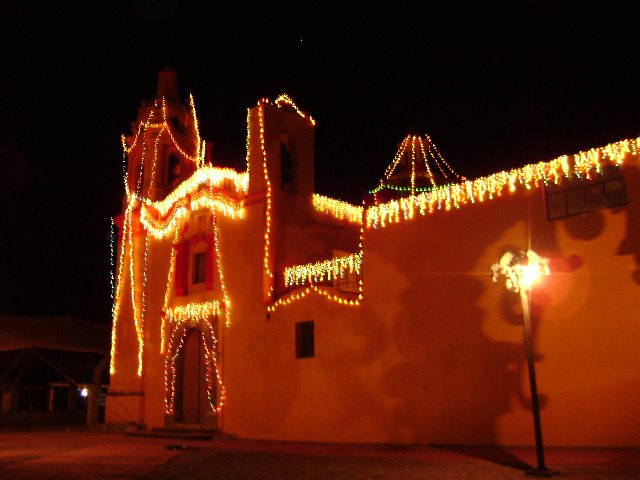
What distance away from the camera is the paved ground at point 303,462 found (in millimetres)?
9781

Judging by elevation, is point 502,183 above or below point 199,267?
above

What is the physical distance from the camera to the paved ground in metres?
9.78

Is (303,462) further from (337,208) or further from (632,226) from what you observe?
(337,208)

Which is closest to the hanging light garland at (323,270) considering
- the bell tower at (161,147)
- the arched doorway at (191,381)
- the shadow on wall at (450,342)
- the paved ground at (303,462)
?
the shadow on wall at (450,342)

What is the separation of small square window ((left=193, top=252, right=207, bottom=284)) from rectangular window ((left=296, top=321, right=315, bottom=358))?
16.9ft

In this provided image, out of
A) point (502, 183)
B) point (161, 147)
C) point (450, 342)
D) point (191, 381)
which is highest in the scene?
point (161, 147)

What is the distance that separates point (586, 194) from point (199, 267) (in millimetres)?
13078

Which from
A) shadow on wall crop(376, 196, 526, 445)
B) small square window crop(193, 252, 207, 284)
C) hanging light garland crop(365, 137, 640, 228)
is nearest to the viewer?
hanging light garland crop(365, 137, 640, 228)

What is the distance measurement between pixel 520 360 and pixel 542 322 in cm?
91

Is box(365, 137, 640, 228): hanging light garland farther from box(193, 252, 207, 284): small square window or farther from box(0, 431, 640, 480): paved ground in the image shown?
box(193, 252, 207, 284): small square window

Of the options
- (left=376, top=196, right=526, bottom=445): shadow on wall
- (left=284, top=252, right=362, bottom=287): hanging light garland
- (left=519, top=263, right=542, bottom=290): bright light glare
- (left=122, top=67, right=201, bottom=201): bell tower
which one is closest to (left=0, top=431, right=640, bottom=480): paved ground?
(left=376, top=196, right=526, bottom=445): shadow on wall

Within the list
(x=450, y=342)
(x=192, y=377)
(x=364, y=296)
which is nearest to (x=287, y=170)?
(x=364, y=296)

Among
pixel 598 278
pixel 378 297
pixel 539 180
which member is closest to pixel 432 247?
pixel 378 297

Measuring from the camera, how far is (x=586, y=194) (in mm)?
12992
